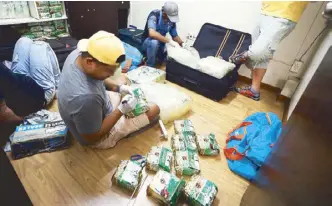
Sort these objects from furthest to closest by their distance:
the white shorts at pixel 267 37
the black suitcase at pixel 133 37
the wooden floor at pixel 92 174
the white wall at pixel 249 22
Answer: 1. the black suitcase at pixel 133 37
2. the white wall at pixel 249 22
3. the white shorts at pixel 267 37
4. the wooden floor at pixel 92 174

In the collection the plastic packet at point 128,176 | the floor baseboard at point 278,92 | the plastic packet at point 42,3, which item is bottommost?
the plastic packet at point 128,176

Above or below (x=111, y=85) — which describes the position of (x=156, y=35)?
above

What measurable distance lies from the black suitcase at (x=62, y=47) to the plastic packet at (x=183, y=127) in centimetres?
124

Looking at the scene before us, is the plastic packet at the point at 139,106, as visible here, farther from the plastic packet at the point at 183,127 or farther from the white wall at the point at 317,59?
the white wall at the point at 317,59

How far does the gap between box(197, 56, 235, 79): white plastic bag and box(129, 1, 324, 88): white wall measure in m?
0.50

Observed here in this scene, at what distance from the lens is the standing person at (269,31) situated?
163 centimetres

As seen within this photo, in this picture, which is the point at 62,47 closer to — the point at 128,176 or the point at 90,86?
the point at 90,86

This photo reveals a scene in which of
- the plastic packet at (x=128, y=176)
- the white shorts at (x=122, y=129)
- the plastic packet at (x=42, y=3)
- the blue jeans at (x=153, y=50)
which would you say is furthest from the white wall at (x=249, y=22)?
the plastic packet at (x=128, y=176)

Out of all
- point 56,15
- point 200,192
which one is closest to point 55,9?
point 56,15

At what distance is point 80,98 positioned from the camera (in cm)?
100

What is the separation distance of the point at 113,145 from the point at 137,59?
1177mm

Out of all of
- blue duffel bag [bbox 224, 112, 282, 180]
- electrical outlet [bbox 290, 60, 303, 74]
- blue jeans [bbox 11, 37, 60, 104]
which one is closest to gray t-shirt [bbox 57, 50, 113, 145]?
blue jeans [bbox 11, 37, 60, 104]

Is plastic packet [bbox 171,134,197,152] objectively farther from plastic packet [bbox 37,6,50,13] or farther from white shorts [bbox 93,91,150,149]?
plastic packet [bbox 37,6,50,13]

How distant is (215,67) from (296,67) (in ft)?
2.72
